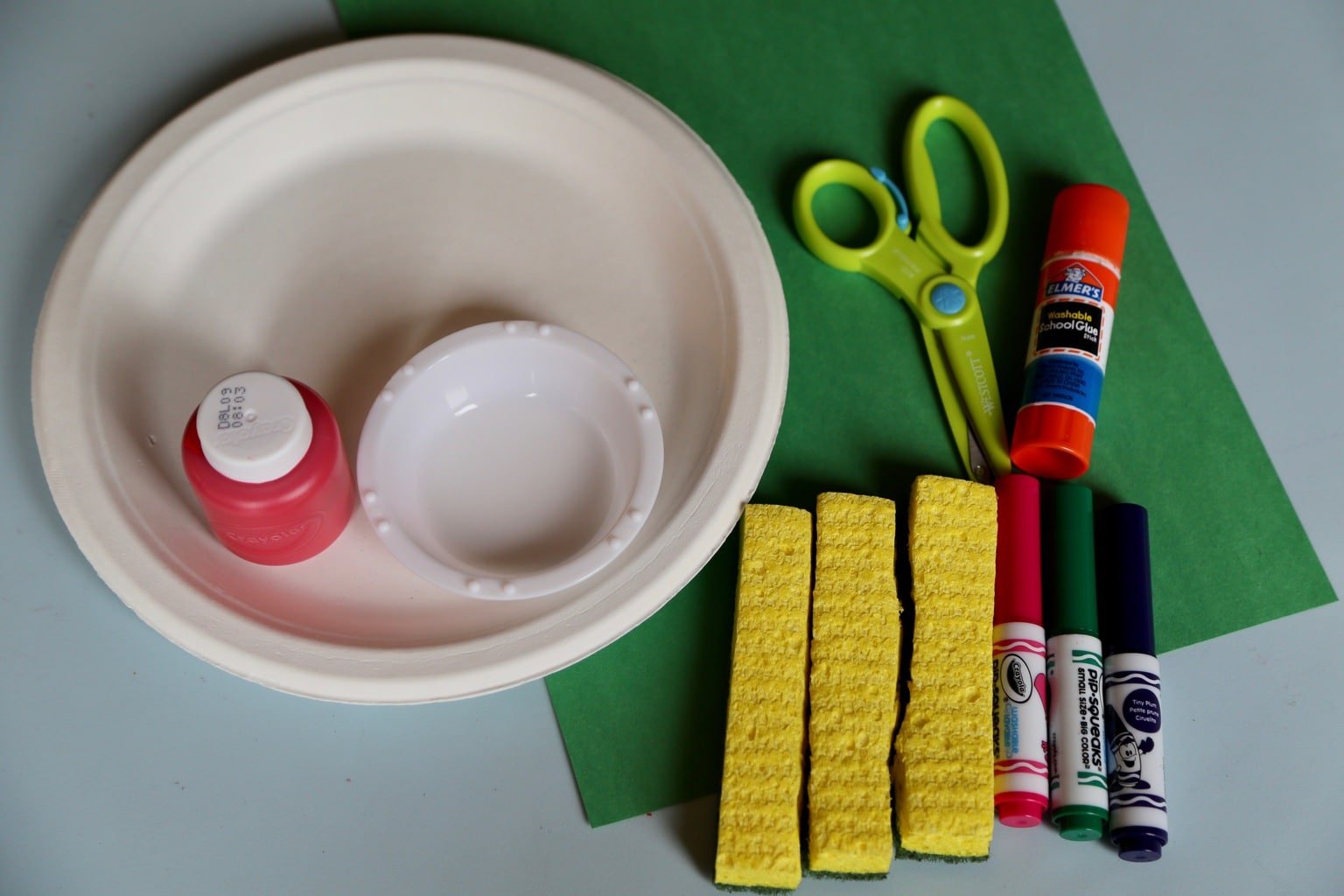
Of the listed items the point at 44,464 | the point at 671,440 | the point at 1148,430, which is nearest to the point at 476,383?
the point at 671,440

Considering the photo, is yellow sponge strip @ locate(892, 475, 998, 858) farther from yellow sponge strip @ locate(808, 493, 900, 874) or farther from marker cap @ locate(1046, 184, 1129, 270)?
marker cap @ locate(1046, 184, 1129, 270)

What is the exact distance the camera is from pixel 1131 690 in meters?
0.74

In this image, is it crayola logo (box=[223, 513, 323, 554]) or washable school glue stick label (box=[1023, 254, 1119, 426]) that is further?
washable school glue stick label (box=[1023, 254, 1119, 426])

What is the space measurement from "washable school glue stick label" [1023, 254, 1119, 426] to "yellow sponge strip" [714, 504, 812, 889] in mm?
211

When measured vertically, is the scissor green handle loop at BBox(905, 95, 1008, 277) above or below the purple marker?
above

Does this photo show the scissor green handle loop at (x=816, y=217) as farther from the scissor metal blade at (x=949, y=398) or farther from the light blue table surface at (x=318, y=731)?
the light blue table surface at (x=318, y=731)

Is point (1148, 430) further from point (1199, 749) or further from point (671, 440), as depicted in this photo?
point (671, 440)

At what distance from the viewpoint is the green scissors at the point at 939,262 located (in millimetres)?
823

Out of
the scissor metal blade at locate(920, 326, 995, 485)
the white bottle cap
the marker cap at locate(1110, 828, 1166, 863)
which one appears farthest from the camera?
the scissor metal blade at locate(920, 326, 995, 485)

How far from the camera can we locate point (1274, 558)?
2.71 ft

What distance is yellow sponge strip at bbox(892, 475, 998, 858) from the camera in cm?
70

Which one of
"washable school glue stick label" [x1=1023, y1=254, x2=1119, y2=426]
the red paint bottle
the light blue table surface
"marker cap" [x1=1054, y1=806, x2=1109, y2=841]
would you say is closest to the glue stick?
"washable school glue stick label" [x1=1023, y1=254, x2=1119, y2=426]

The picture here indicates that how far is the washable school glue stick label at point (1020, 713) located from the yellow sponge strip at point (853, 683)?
0.07 m

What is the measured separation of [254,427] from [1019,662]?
514mm
